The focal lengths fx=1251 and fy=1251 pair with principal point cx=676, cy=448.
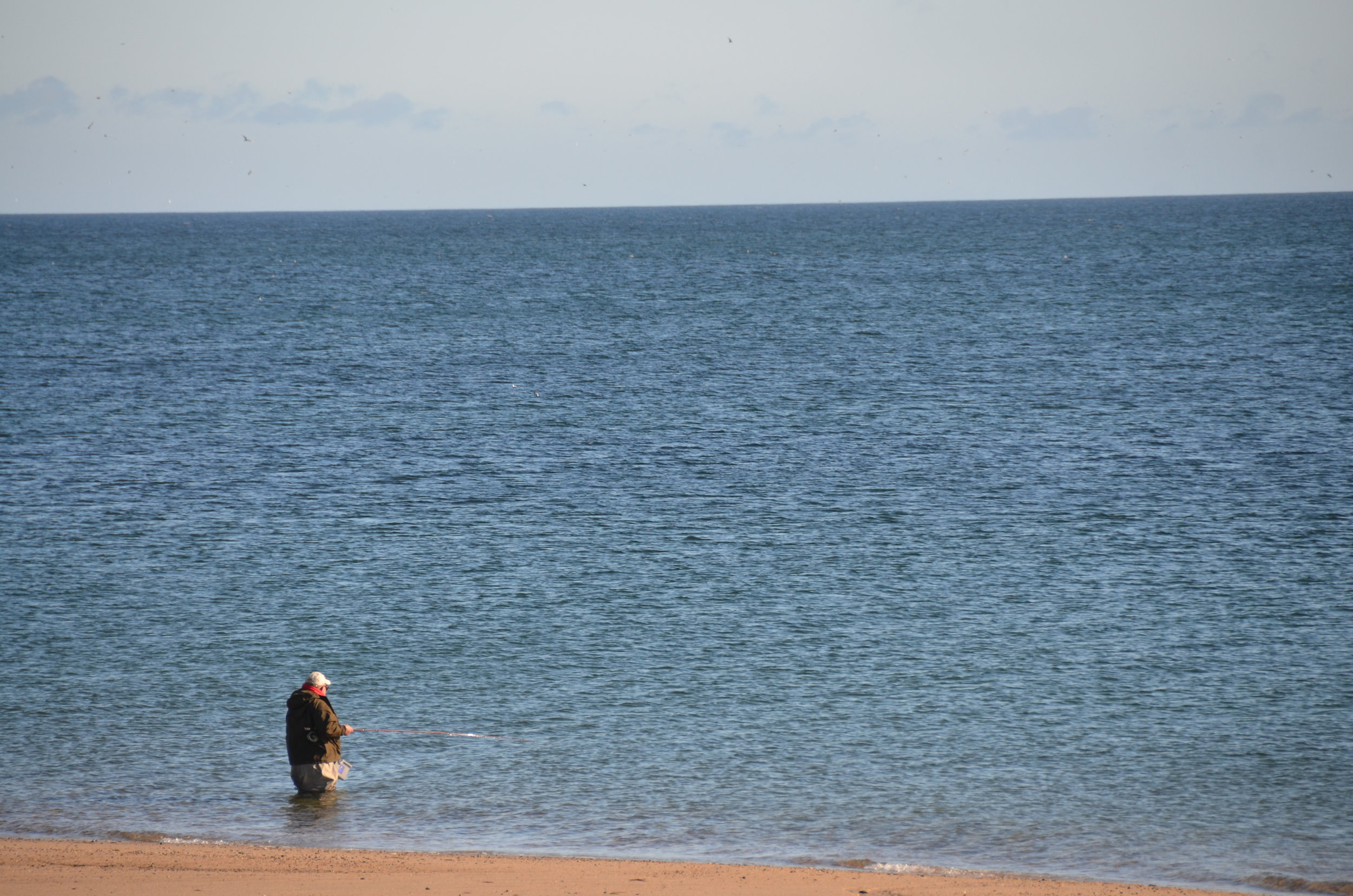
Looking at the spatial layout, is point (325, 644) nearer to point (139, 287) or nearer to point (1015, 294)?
point (1015, 294)

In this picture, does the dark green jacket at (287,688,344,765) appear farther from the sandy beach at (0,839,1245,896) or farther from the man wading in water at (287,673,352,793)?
the sandy beach at (0,839,1245,896)

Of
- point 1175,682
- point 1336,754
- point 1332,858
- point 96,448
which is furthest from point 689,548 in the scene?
point 96,448

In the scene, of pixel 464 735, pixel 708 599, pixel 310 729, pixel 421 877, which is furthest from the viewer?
pixel 708 599

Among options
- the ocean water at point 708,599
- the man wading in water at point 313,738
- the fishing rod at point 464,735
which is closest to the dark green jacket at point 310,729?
the man wading in water at point 313,738

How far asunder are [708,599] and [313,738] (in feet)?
38.7

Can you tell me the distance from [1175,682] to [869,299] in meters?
73.2


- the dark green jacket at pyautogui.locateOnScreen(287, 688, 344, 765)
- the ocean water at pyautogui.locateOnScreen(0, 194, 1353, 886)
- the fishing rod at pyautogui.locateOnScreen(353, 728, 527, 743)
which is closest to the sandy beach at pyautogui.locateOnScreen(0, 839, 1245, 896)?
the ocean water at pyautogui.locateOnScreen(0, 194, 1353, 886)

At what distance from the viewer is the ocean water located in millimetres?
16906

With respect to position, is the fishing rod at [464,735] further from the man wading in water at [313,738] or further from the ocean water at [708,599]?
the man wading in water at [313,738]

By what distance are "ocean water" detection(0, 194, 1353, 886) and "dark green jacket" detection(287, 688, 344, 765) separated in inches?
29.5

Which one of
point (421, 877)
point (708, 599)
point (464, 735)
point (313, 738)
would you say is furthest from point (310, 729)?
point (708, 599)

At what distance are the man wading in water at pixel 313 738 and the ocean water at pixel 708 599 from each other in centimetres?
49

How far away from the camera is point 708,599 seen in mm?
27188

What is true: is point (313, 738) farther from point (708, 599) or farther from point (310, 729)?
point (708, 599)
